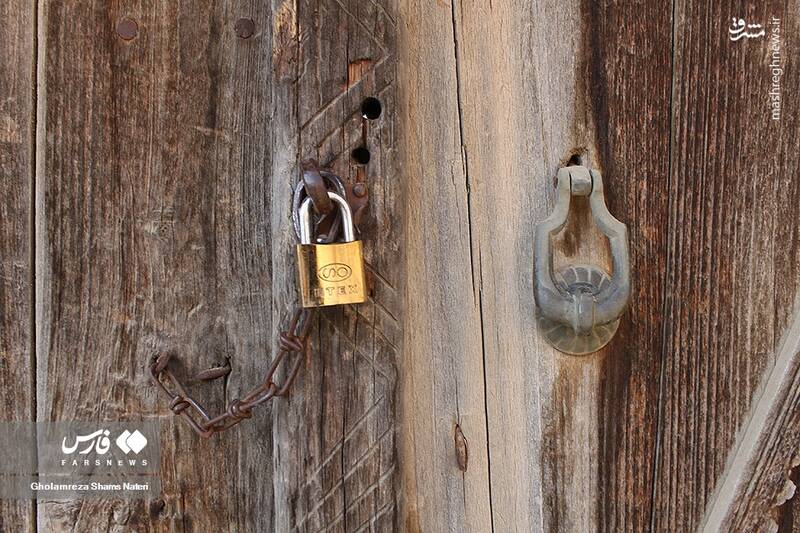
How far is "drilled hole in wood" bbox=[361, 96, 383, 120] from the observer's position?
75 cm

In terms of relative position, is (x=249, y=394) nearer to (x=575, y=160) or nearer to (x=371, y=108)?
(x=371, y=108)

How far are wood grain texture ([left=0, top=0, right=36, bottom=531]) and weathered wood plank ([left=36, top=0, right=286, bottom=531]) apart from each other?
0.02 metres

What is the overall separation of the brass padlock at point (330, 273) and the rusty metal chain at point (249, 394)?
0.17ft

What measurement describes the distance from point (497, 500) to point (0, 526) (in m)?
0.71

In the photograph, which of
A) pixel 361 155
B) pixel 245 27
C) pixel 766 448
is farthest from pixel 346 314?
pixel 766 448

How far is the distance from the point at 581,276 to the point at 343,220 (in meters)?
0.33

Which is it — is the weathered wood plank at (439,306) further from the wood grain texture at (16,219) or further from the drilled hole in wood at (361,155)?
the wood grain texture at (16,219)

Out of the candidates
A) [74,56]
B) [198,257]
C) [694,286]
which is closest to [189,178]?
[198,257]

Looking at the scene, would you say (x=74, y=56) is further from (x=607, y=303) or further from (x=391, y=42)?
(x=607, y=303)

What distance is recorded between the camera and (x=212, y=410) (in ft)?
2.85

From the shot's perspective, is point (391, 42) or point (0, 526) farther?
point (0, 526)

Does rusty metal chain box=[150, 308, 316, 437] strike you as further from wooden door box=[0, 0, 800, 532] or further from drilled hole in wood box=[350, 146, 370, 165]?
drilled hole in wood box=[350, 146, 370, 165]

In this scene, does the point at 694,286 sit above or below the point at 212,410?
above

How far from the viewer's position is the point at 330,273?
686 mm
